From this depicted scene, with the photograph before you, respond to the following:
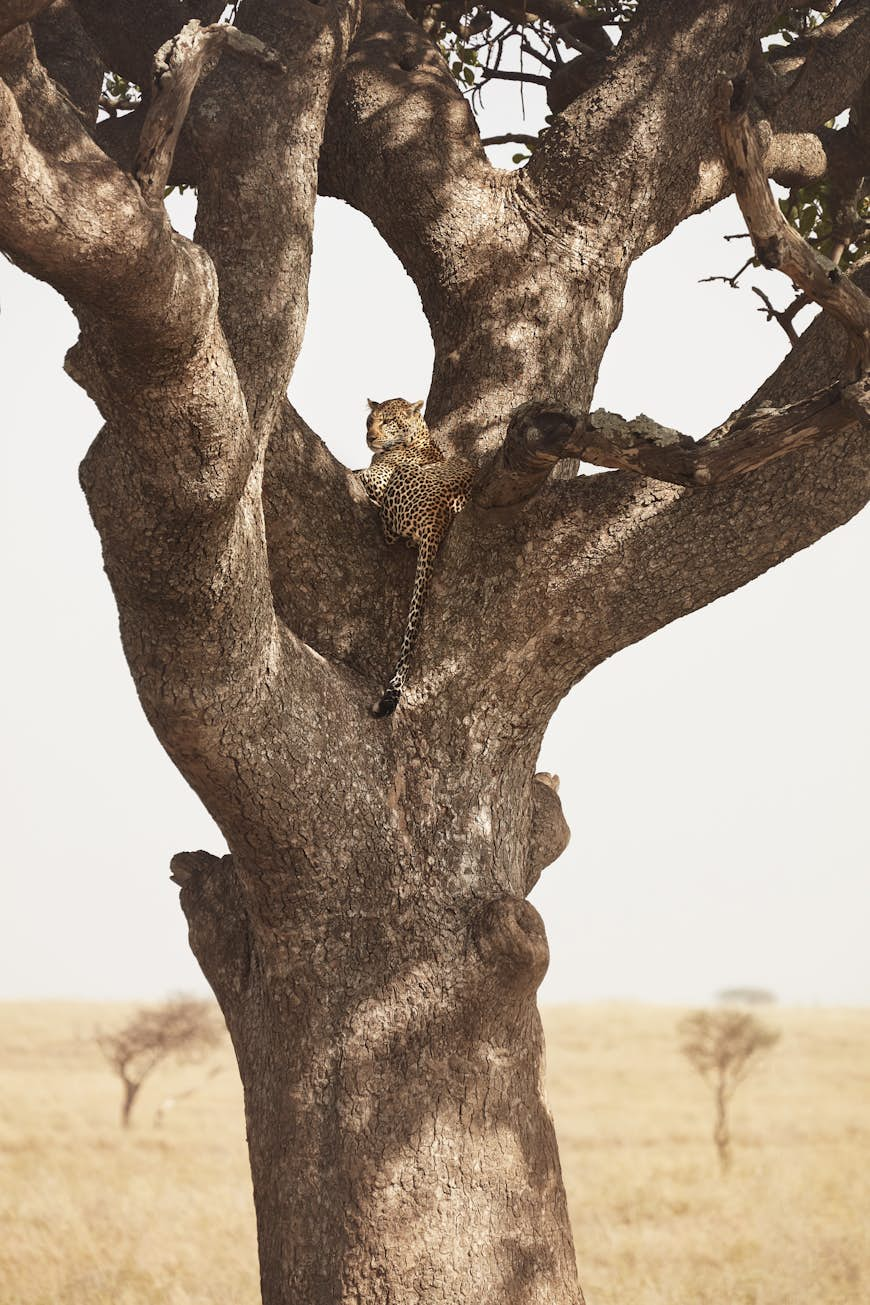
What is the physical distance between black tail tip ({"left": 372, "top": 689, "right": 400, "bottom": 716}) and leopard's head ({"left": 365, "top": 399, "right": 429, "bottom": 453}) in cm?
108

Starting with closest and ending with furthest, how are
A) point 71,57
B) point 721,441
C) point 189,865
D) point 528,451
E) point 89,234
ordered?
point 89,234 → point 721,441 → point 528,451 → point 189,865 → point 71,57

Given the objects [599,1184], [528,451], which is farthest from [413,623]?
[599,1184]

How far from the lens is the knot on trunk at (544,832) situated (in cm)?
466

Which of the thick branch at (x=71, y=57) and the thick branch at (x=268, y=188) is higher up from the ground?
the thick branch at (x=71, y=57)

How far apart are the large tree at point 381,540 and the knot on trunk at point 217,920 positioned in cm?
1

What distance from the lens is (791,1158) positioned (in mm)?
15117

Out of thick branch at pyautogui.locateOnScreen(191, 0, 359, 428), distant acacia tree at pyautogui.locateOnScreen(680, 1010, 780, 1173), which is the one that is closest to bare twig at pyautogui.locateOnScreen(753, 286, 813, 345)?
thick branch at pyautogui.locateOnScreen(191, 0, 359, 428)

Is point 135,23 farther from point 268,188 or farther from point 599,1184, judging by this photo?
point 599,1184

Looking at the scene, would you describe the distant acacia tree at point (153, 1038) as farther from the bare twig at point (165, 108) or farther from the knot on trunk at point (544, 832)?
the bare twig at point (165, 108)

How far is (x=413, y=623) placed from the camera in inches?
167

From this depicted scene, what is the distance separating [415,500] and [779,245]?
1494 millimetres

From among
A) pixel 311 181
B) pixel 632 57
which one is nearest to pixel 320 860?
pixel 311 181

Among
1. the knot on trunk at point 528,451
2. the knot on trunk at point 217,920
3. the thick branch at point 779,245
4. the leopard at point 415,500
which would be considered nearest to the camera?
the thick branch at point 779,245

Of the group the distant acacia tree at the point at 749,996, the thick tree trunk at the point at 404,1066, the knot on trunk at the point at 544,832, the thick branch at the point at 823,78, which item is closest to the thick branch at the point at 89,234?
the thick tree trunk at the point at 404,1066
